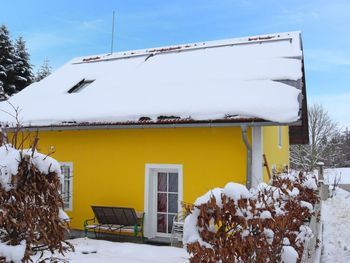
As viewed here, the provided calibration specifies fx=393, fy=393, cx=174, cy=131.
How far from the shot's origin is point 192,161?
882 centimetres

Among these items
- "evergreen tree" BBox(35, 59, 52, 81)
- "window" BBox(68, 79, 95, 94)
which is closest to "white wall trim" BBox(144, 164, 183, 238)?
"window" BBox(68, 79, 95, 94)

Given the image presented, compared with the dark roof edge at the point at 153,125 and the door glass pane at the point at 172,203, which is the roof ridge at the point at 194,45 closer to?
the dark roof edge at the point at 153,125

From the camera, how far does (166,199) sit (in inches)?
368

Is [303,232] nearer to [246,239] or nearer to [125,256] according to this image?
[246,239]

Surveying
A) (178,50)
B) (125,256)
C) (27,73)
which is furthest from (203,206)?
(27,73)

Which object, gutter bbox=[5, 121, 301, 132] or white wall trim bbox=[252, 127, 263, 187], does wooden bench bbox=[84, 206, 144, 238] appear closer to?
gutter bbox=[5, 121, 301, 132]

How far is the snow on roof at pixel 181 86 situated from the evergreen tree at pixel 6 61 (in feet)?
36.5

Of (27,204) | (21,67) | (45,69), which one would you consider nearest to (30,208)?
(27,204)

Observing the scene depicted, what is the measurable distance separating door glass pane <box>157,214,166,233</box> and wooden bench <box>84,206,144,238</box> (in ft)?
1.47

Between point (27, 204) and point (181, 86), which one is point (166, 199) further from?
point (27, 204)

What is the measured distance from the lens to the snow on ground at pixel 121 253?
6.77 metres

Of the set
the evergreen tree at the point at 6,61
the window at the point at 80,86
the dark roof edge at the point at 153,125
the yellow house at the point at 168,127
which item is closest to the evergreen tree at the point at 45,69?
the evergreen tree at the point at 6,61

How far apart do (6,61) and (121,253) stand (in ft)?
67.2

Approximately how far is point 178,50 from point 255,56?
3500mm
